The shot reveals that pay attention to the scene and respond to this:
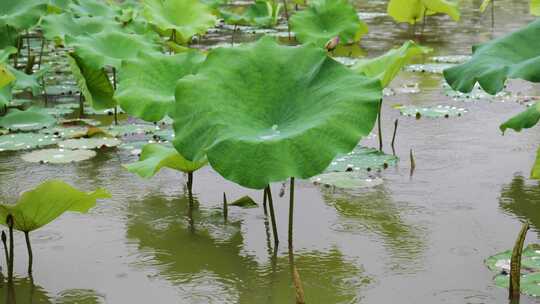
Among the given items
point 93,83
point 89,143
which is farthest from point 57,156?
point 93,83

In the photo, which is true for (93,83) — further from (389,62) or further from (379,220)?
(379,220)

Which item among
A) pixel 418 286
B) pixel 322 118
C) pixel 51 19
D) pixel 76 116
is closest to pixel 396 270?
pixel 418 286

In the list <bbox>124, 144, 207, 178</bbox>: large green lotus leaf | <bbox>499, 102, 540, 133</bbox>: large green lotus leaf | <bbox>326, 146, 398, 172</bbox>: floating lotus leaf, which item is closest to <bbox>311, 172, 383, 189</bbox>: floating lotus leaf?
<bbox>326, 146, 398, 172</bbox>: floating lotus leaf

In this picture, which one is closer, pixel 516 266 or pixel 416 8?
pixel 516 266

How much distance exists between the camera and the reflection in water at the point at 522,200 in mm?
2553

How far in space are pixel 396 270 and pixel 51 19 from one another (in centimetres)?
297

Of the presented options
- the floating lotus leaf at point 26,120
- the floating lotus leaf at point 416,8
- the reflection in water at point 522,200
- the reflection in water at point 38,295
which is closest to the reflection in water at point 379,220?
the reflection in water at point 522,200

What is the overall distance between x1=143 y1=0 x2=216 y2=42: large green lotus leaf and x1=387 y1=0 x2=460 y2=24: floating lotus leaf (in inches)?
75.7

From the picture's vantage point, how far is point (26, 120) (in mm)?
3947

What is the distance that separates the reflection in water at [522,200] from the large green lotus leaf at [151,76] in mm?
1098

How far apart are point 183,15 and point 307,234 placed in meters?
2.85

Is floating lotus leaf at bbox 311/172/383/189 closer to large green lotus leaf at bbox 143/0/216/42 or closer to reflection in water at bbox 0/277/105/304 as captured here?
reflection in water at bbox 0/277/105/304

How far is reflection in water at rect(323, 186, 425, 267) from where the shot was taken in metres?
2.34

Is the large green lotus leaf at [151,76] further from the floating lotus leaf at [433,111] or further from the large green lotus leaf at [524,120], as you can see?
the floating lotus leaf at [433,111]
